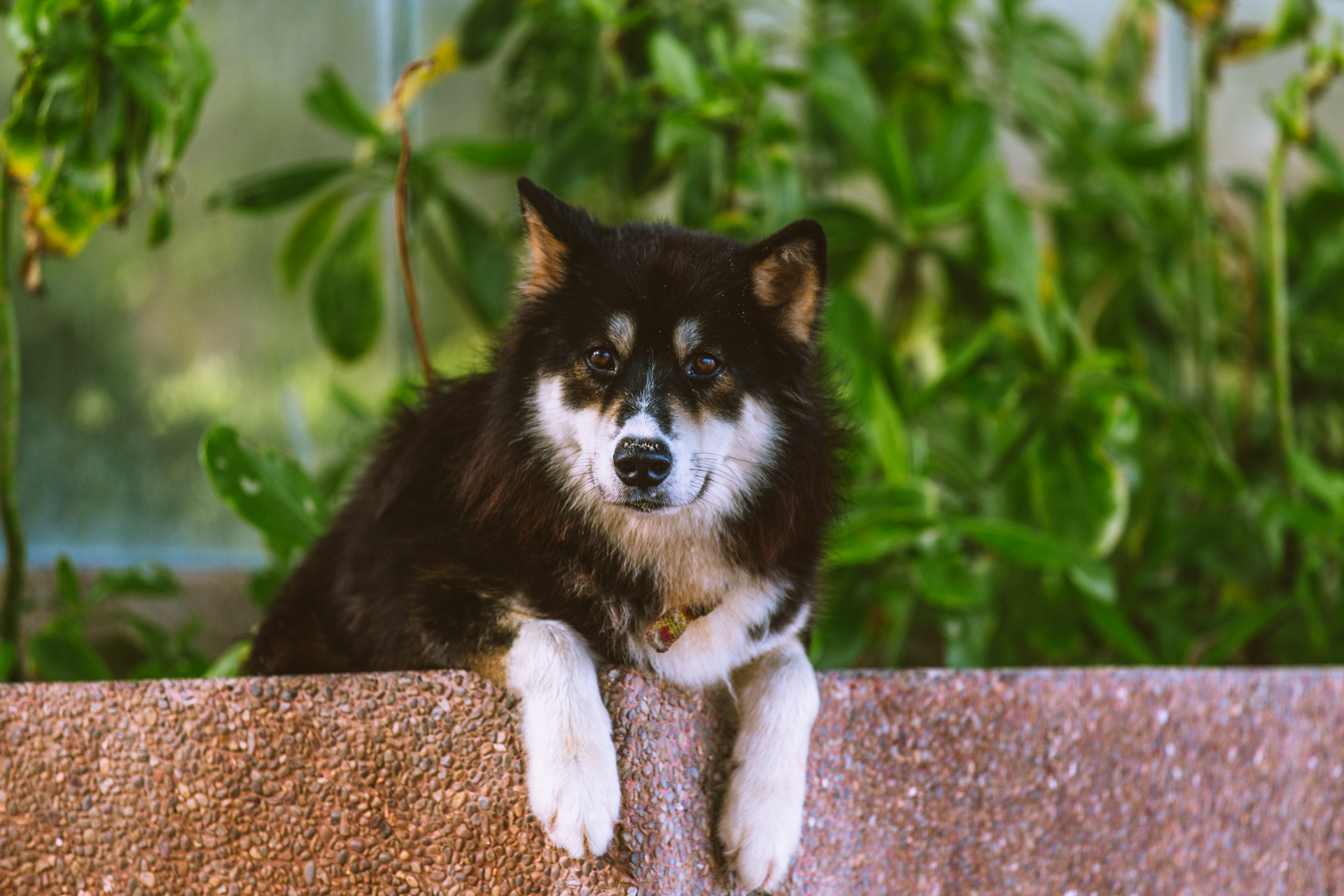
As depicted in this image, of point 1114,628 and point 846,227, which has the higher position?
point 846,227

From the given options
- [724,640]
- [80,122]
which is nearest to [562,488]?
[724,640]

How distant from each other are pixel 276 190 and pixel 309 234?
185 millimetres

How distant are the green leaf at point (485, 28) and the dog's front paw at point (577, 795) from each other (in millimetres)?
1667

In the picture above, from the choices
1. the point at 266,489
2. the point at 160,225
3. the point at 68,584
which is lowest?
the point at 68,584

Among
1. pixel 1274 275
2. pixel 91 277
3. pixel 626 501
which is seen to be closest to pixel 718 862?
pixel 626 501

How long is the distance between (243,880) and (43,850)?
211mm

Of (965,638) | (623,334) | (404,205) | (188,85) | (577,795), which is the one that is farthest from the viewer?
(965,638)

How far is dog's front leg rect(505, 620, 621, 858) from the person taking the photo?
920mm

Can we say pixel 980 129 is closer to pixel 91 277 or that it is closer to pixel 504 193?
pixel 504 193

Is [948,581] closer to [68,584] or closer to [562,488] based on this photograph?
[562,488]

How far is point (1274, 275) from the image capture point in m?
2.06

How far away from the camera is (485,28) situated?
217cm

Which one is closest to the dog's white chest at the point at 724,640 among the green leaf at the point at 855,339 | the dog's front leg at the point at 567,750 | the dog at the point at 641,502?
the dog at the point at 641,502

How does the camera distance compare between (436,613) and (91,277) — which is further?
(91,277)
